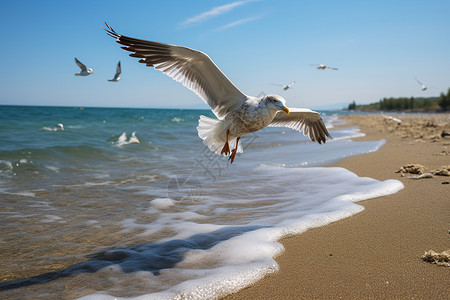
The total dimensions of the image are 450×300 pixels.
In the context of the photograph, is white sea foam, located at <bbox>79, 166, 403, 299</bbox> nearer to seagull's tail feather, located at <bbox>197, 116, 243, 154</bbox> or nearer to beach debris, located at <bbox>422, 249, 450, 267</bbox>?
seagull's tail feather, located at <bbox>197, 116, 243, 154</bbox>

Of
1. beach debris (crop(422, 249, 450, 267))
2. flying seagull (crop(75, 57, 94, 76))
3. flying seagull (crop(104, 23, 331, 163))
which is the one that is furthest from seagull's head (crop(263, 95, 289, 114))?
flying seagull (crop(75, 57, 94, 76))

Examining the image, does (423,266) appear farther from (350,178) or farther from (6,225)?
(6,225)

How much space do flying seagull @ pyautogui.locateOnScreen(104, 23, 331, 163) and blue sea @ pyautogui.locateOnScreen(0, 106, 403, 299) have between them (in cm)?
100

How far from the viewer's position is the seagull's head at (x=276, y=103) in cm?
415

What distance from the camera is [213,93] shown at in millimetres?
4785

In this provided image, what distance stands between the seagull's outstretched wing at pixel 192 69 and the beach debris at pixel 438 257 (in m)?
2.92

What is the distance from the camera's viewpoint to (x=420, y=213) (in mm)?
3465

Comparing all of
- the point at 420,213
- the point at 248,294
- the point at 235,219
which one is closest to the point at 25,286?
the point at 248,294

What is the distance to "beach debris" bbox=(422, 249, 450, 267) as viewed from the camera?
237cm

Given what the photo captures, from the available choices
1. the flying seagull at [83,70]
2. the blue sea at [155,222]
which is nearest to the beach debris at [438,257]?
the blue sea at [155,222]

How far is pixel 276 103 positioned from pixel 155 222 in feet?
6.71

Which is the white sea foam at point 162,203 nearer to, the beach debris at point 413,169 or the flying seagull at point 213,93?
the flying seagull at point 213,93

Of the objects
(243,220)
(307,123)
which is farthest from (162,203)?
(307,123)

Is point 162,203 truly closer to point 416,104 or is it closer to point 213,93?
point 213,93
